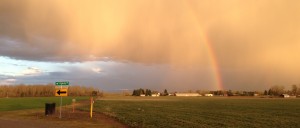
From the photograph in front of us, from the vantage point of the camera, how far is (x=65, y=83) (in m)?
31.0

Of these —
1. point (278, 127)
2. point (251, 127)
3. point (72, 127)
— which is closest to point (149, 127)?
point (72, 127)

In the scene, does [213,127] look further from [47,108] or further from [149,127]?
[47,108]

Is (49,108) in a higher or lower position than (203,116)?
higher

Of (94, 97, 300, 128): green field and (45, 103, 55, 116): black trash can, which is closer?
(94, 97, 300, 128): green field

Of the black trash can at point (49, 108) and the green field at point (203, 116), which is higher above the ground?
the black trash can at point (49, 108)

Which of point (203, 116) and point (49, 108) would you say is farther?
point (203, 116)

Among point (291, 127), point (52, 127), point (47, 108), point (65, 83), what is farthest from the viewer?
point (47, 108)

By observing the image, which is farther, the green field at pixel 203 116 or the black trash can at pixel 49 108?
the black trash can at pixel 49 108

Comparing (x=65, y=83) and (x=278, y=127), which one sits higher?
(x=65, y=83)

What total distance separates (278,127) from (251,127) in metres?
2.51

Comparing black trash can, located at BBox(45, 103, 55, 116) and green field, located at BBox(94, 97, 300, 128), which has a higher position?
black trash can, located at BBox(45, 103, 55, 116)

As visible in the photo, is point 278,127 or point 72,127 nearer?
point 72,127

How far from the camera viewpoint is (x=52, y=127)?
22766mm

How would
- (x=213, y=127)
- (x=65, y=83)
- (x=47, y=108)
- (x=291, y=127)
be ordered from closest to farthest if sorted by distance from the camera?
(x=213, y=127) < (x=291, y=127) < (x=65, y=83) < (x=47, y=108)
